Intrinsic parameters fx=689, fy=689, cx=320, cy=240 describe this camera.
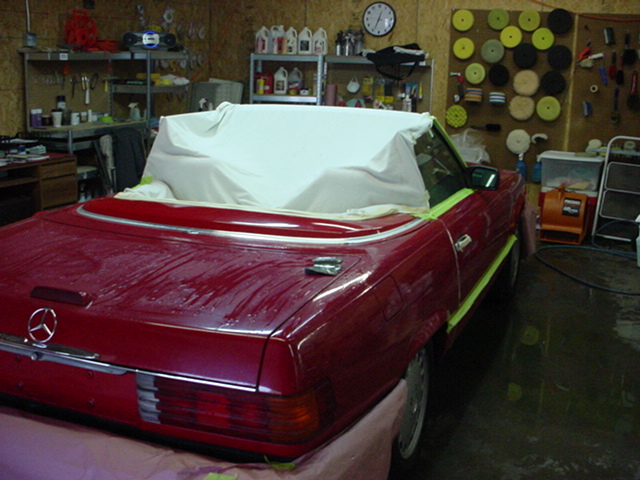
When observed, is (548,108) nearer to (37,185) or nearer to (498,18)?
(498,18)

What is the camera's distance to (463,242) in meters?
2.82

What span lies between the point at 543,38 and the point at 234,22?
3846 mm

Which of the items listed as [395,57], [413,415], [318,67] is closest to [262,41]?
[318,67]

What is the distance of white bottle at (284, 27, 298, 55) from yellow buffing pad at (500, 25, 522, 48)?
7.93 feet

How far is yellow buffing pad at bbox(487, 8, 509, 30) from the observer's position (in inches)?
298

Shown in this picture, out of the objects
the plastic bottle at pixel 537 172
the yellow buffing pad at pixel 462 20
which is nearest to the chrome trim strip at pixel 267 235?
the plastic bottle at pixel 537 172

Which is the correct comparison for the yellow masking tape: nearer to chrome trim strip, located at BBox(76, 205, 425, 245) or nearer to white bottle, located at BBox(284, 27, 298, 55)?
chrome trim strip, located at BBox(76, 205, 425, 245)

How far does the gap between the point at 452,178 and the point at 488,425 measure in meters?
1.15

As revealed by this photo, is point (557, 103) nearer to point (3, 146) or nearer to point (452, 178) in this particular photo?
point (452, 178)

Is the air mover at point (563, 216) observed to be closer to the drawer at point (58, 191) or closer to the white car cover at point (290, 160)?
the white car cover at point (290, 160)

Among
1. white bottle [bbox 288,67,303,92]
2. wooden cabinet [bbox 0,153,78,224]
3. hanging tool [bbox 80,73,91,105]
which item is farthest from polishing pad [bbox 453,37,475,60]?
wooden cabinet [bbox 0,153,78,224]

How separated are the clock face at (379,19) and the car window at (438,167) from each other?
529 cm

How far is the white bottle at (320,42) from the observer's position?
826 centimetres

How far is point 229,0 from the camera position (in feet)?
29.1
